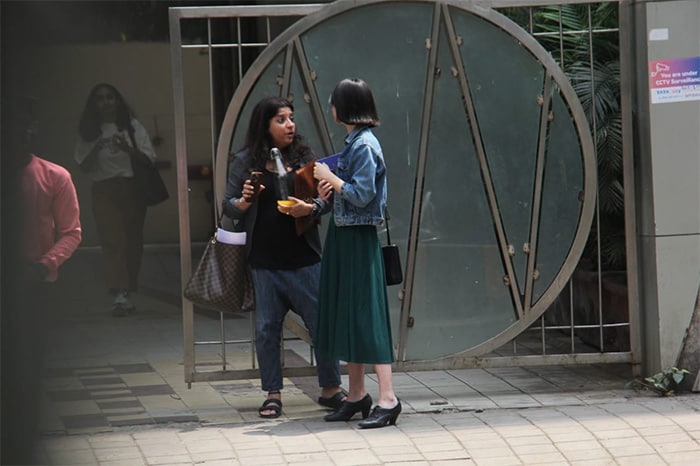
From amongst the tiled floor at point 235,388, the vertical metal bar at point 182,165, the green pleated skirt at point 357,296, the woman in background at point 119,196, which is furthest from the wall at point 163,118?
the green pleated skirt at point 357,296

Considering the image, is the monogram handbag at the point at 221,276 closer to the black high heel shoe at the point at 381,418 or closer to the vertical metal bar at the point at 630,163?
the black high heel shoe at the point at 381,418

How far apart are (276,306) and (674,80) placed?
96.6 inches

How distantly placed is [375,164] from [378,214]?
0.81ft

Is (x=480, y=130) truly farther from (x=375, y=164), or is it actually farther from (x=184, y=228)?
(x=184, y=228)

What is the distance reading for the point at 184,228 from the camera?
6297 millimetres

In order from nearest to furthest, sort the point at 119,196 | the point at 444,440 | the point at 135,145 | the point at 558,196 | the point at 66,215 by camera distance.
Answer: the point at 66,215
the point at 444,440
the point at 558,196
the point at 135,145
the point at 119,196

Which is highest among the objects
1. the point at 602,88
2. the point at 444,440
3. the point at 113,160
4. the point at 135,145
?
the point at 602,88

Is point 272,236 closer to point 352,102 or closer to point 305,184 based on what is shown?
point 305,184

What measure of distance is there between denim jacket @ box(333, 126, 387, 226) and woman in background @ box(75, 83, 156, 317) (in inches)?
174

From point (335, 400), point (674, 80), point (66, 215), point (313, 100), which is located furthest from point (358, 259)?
point (674, 80)

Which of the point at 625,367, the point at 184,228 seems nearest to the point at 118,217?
the point at 184,228

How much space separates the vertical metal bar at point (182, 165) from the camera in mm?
6160

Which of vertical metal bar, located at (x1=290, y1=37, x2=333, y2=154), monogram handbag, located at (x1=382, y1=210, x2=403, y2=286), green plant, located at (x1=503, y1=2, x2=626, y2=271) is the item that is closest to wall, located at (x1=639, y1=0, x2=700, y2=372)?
green plant, located at (x1=503, y1=2, x2=626, y2=271)

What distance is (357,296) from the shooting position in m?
5.85
